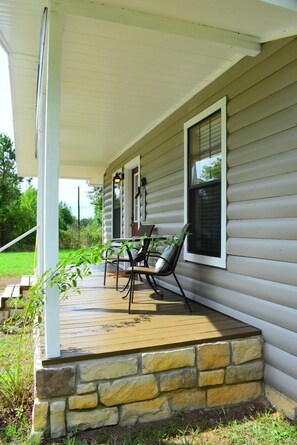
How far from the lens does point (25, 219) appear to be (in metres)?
19.0

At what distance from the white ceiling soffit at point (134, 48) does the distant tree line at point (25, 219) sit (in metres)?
13.5

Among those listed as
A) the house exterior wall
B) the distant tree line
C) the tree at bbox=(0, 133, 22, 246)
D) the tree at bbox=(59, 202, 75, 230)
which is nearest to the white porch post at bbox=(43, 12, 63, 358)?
the house exterior wall

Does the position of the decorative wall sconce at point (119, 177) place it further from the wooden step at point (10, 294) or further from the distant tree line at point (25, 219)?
the distant tree line at point (25, 219)

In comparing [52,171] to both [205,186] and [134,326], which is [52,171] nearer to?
[134,326]

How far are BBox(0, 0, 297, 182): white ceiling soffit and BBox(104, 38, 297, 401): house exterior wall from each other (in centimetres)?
20

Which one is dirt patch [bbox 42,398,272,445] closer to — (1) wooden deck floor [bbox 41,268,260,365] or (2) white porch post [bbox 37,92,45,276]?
(1) wooden deck floor [bbox 41,268,260,365]

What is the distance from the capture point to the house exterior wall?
237 centimetres

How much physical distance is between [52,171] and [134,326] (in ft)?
4.50

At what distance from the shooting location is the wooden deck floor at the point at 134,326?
2.27 metres

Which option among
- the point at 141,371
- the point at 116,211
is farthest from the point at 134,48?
the point at 116,211

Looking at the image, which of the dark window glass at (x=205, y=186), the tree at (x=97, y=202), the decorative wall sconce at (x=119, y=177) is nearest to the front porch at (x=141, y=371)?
the dark window glass at (x=205, y=186)

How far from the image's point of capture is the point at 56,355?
2.10m

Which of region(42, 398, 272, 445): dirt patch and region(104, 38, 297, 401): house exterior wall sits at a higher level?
region(104, 38, 297, 401): house exterior wall

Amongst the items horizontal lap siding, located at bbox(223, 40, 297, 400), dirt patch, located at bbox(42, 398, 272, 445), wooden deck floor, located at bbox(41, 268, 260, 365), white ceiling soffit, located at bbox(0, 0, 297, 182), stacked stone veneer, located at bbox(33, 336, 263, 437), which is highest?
white ceiling soffit, located at bbox(0, 0, 297, 182)
